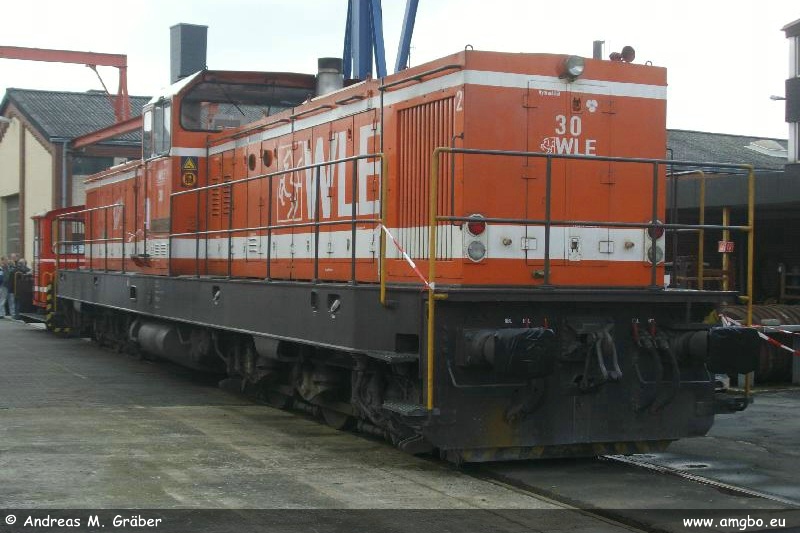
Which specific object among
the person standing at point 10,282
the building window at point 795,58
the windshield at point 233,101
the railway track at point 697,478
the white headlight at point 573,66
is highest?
the building window at point 795,58

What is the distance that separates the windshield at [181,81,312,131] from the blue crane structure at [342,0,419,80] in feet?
17.1

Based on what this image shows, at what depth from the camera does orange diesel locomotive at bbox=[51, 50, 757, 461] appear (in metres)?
7.65

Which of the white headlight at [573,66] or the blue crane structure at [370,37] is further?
the blue crane structure at [370,37]

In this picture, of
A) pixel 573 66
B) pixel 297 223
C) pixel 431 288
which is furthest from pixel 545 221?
pixel 297 223

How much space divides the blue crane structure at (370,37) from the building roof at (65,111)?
1964 centimetres

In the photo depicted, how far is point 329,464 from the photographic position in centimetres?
799

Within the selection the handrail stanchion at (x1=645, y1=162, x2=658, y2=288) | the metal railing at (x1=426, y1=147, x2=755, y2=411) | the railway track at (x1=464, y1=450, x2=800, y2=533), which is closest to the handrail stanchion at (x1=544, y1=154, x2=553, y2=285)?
the metal railing at (x1=426, y1=147, x2=755, y2=411)

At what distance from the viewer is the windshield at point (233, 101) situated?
1283 cm

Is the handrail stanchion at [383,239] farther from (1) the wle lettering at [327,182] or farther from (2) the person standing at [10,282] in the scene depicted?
(2) the person standing at [10,282]

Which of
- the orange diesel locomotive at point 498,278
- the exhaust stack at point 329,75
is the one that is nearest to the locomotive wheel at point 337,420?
the orange diesel locomotive at point 498,278

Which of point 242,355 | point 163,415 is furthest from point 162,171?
point 163,415

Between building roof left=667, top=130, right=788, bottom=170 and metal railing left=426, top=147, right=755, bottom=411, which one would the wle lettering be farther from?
building roof left=667, top=130, right=788, bottom=170

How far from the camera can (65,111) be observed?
1567 inches

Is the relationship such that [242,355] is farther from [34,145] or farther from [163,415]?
[34,145]
